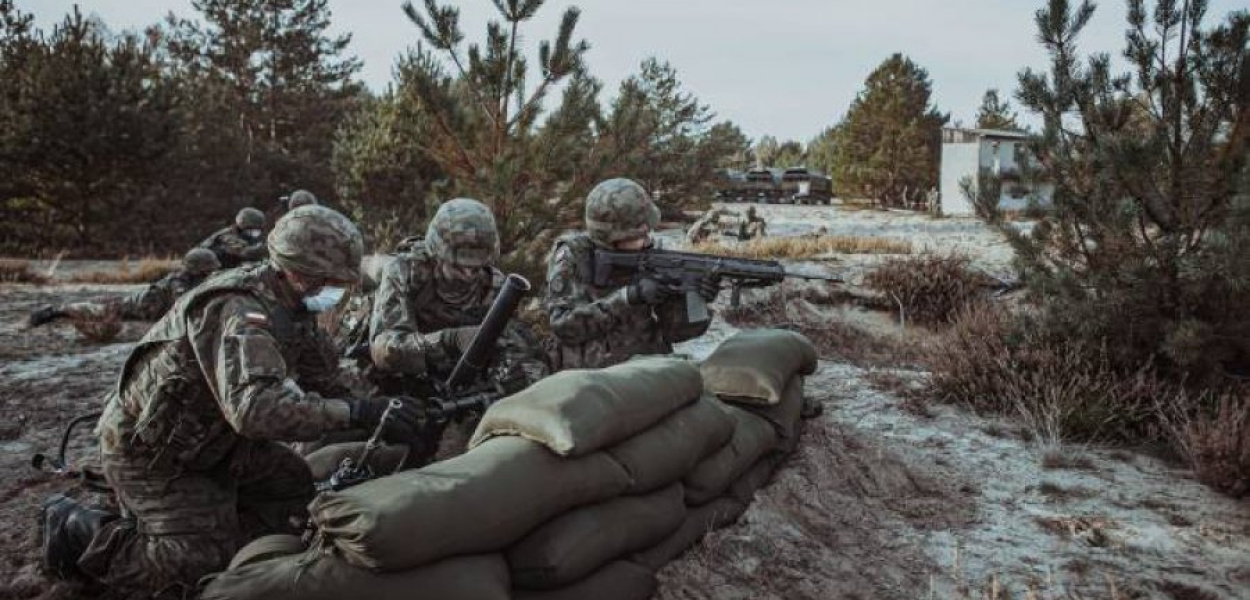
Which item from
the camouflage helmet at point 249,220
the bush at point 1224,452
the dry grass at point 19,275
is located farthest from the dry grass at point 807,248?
the dry grass at point 19,275

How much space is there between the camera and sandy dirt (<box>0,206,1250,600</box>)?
3625mm

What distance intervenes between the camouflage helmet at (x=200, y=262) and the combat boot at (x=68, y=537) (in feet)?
17.4

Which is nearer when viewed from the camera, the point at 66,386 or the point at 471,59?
the point at 66,386

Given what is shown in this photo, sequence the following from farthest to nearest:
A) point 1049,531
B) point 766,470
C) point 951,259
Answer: point 951,259, point 766,470, point 1049,531

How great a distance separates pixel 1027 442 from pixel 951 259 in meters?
5.48

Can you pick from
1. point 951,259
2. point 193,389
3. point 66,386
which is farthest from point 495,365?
point 951,259

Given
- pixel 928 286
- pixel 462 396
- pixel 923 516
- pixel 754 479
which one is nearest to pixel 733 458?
pixel 754 479

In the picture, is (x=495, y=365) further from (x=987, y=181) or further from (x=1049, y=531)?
(x=987, y=181)

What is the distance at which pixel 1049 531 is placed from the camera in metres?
4.25

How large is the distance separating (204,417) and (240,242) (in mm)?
6694

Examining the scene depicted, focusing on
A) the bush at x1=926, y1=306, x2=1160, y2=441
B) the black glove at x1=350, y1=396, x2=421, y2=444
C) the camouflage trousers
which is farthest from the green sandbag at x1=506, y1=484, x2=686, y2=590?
the bush at x1=926, y1=306, x2=1160, y2=441

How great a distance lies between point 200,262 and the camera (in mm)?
8086

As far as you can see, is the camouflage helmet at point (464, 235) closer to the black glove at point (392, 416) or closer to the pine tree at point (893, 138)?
the black glove at point (392, 416)

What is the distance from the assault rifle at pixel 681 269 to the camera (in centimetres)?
536
